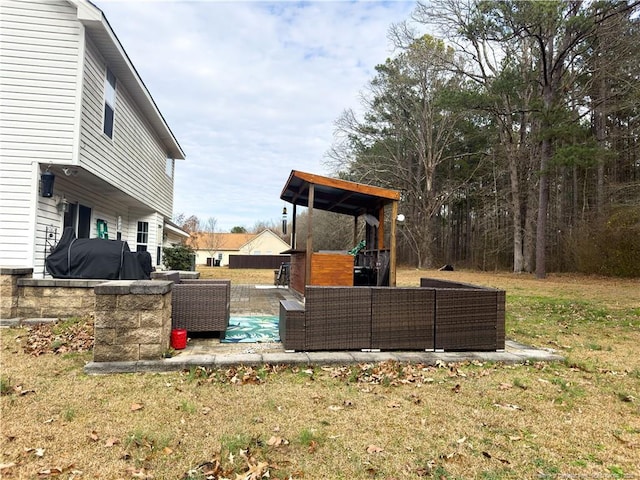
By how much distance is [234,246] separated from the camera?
47.1 metres

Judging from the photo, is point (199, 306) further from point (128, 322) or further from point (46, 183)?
point (46, 183)

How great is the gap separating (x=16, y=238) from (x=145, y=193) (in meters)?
5.50

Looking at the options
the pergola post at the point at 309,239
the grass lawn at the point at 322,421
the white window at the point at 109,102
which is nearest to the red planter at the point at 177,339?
the grass lawn at the point at 322,421

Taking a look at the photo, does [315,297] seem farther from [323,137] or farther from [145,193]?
[323,137]

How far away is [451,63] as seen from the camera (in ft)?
60.3

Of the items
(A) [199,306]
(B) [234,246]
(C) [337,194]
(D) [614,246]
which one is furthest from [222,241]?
(A) [199,306]

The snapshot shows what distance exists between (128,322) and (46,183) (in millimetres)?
4740

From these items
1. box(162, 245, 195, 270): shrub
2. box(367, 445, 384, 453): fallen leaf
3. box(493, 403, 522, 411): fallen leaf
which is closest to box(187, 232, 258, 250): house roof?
box(162, 245, 195, 270): shrub

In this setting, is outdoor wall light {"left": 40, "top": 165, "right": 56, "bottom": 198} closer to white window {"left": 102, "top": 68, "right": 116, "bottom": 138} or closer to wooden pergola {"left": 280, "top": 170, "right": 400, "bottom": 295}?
white window {"left": 102, "top": 68, "right": 116, "bottom": 138}

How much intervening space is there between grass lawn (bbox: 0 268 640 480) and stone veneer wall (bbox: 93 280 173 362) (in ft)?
0.89

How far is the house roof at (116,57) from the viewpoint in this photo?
6.61 meters

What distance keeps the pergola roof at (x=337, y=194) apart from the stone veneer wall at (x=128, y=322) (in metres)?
4.02

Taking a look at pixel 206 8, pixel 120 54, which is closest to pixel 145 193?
pixel 120 54

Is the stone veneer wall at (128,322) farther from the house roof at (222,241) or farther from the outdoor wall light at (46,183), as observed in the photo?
the house roof at (222,241)
